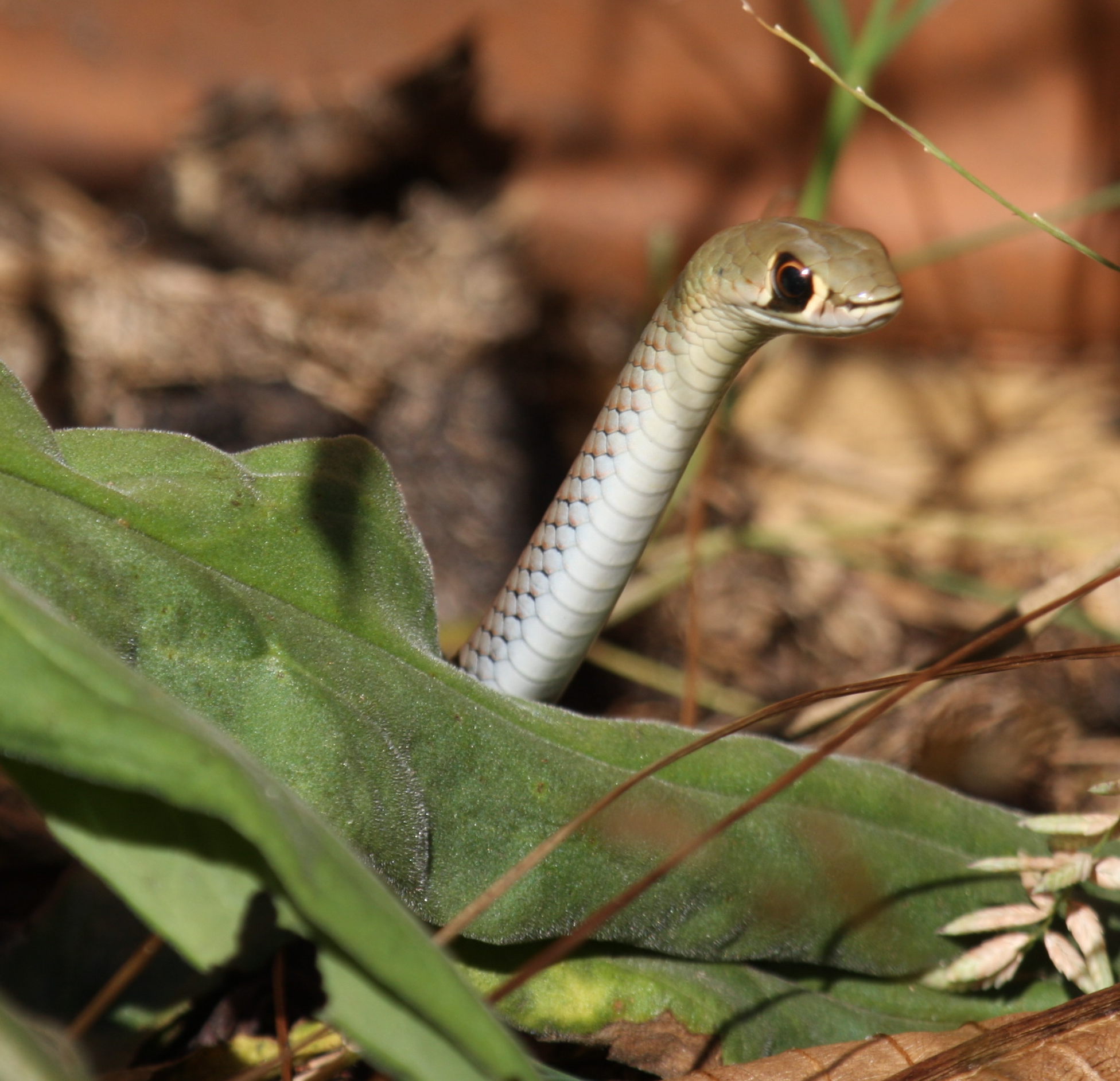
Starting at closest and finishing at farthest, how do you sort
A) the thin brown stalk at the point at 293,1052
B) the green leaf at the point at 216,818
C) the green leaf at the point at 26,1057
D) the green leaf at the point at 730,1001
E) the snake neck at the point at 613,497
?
the green leaf at the point at 26,1057 < the green leaf at the point at 216,818 < the thin brown stalk at the point at 293,1052 < the green leaf at the point at 730,1001 < the snake neck at the point at 613,497

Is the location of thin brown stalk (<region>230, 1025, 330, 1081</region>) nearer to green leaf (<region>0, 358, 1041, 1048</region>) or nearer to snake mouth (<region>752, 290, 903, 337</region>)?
green leaf (<region>0, 358, 1041, 1048</region>)

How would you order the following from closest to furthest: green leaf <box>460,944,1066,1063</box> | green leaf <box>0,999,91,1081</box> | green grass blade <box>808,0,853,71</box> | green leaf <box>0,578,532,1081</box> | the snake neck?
green leaf <box>0,999,91,1081</box>, green leaf <box>0,578,532,1081</box>, green leaf <box>460,944,1066,1063</box>, the snake neck, green grass blade <box>808,0,853,71</box>

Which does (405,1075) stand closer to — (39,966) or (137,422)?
(39,966)

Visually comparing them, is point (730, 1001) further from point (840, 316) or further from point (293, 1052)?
point (840, 316)

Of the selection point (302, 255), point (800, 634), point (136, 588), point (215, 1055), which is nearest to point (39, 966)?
point (215, 1055)

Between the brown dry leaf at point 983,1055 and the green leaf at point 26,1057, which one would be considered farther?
the brown dry leaf at point 983,1055

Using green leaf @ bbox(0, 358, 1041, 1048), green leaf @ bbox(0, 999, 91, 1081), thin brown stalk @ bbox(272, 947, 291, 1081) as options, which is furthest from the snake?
green leaf @ bbox(0, 999, 91, 1081)

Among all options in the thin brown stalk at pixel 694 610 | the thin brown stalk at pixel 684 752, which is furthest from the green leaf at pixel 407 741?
the thin brown stalk at pixel 694 610

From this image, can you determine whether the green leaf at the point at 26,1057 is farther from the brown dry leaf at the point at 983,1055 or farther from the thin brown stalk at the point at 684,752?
the brown dry leaf at the point at 983,1055
